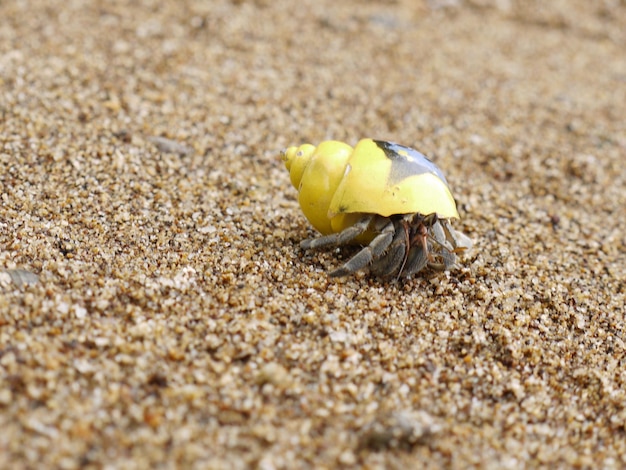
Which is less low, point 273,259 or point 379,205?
point 379,205

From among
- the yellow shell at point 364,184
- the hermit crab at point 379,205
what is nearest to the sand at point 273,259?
the hermit crab at point 379,205

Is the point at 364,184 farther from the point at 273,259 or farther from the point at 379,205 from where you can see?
the point at 273,259

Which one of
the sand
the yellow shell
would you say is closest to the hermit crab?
the yellow shell

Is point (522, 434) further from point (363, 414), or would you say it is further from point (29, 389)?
point (29, 389)

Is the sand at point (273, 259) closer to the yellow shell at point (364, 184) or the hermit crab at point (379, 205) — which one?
the hermit crab at point (379, 205)

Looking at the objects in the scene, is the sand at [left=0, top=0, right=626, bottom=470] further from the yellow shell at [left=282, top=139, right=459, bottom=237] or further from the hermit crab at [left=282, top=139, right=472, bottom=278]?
the yellow shell at [left=282, top=139, right=459, bottom=237]

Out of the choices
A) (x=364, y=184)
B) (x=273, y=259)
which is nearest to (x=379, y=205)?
(x=364, y=184)

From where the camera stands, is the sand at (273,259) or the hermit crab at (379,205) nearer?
the sand at (273,259)
